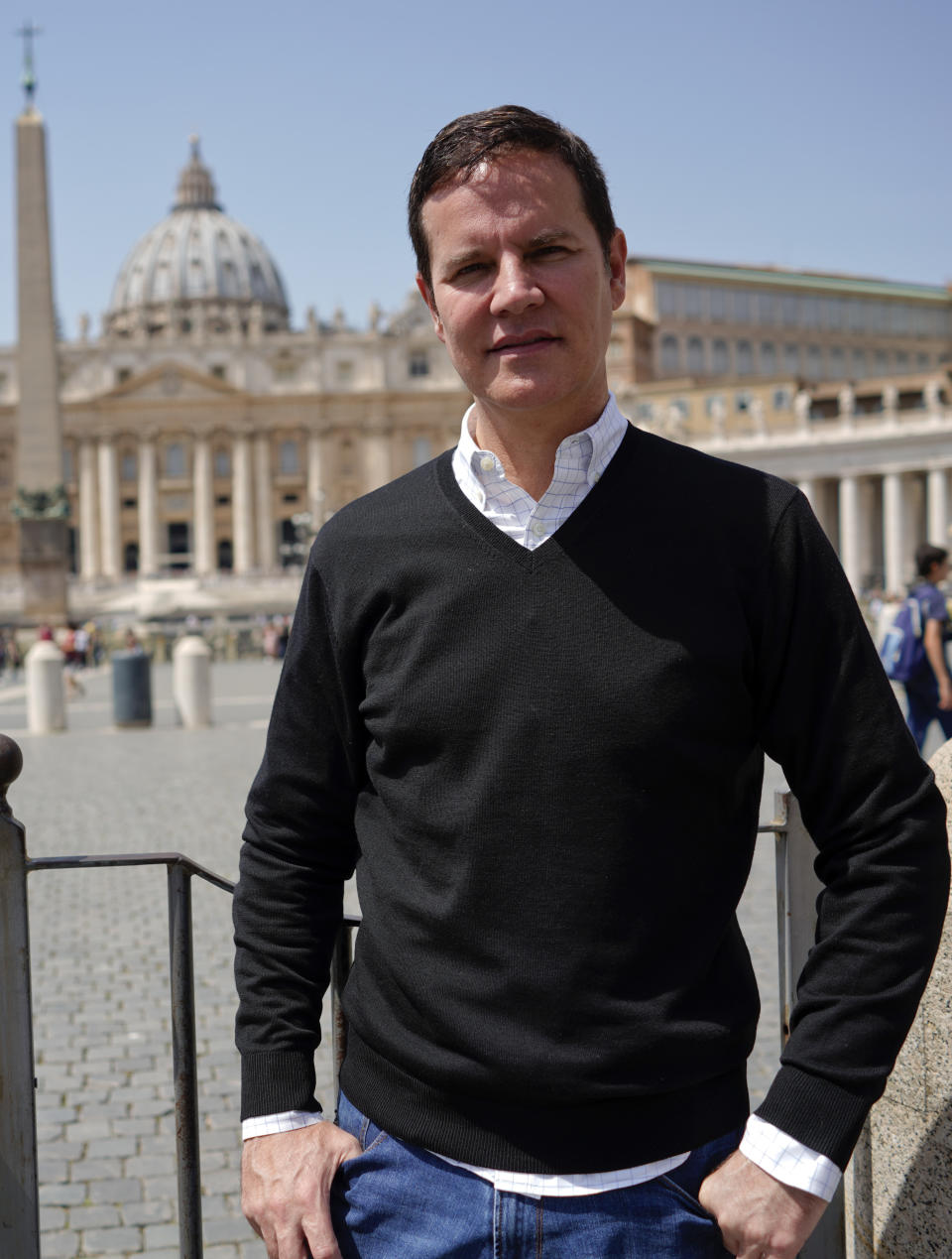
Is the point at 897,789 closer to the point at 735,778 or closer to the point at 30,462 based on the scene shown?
the point at 735,778

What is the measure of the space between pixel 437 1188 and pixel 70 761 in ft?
42.7

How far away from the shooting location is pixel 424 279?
6.77 ft

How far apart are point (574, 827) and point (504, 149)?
36.6 inches

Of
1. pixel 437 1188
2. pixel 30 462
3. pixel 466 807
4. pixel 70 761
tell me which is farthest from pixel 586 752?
pixel 30 462

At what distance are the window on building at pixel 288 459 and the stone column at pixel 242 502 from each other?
2.18m

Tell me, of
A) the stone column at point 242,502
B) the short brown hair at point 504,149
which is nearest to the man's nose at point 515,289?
the short brown hair at point 504,149

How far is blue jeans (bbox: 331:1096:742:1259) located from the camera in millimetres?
1769

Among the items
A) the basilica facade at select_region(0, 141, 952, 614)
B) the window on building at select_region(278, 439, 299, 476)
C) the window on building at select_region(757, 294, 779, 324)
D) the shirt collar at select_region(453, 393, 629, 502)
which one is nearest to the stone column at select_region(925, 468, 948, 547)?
the basilica facade at select_region(0, 141, 952, 614)

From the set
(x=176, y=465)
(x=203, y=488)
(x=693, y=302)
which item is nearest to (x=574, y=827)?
(x=693, y=302)

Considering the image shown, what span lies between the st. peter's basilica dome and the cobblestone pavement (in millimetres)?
96087

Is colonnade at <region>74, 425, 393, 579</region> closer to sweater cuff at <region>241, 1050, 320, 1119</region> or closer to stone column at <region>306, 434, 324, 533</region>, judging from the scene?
stone column at <region>306, 434, 324, 533</region>

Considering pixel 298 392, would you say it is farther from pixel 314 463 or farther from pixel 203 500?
pixel 203 500

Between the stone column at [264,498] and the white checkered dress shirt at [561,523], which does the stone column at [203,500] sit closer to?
the stone column at [264,498]

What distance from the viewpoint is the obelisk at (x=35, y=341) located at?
2978cm
